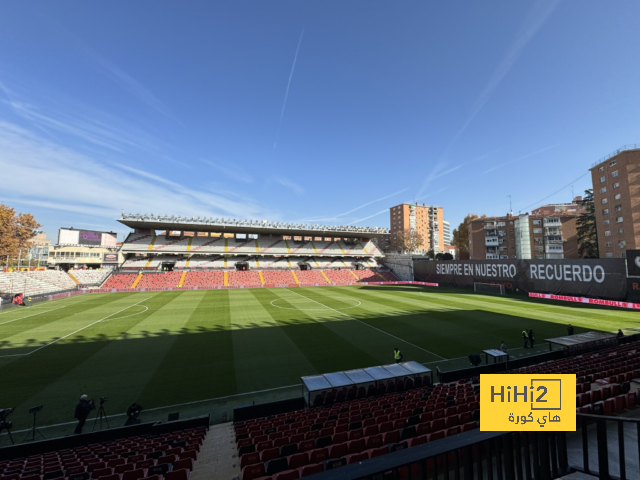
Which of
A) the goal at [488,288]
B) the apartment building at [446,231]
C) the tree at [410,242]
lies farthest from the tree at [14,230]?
the apartment building at [446,231]

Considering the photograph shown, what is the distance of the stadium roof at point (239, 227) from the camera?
57841 mm

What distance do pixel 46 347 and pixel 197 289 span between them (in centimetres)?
3144

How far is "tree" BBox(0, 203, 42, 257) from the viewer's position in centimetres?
5491

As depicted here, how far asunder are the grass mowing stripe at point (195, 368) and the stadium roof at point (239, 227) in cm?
4002

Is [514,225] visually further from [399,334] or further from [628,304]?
[399,334]

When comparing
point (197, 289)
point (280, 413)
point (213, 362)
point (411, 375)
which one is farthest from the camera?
point (197, 289)

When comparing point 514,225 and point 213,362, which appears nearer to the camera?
point 213,362

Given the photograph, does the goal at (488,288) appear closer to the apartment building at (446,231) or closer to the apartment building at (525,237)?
the apartment building at (525,237)

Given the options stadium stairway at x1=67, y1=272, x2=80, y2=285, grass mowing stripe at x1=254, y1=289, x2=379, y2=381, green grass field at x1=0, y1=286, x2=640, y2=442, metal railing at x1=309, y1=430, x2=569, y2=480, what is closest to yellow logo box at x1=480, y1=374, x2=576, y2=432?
metal railing at x1=309, y1=430, x2=569, y2=480

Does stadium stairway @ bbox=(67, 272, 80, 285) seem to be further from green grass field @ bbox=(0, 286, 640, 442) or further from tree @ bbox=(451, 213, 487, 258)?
tree @ bbox=(451, 213, 487, 258)

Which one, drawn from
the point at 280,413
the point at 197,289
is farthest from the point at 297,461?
the point at 197,289

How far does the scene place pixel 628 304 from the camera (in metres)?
28.2

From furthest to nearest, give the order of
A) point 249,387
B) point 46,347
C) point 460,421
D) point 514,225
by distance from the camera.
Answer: point 514,225
point 46,347
point 249,387
point 460,421

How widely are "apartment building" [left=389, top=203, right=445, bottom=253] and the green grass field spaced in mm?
96411
